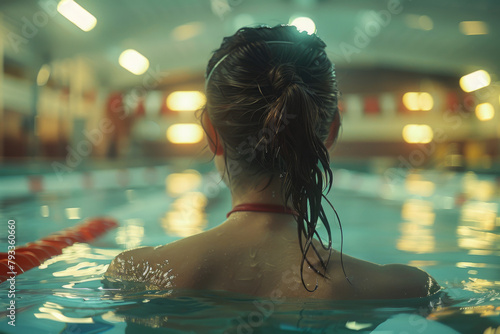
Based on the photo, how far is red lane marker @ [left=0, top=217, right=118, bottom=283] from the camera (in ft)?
5.25

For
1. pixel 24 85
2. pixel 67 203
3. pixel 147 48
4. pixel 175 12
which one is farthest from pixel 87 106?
pixel 67 203

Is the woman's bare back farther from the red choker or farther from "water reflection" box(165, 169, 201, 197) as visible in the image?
"water reflection" box(165, 169, 201, 197)

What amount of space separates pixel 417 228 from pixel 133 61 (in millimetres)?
13851

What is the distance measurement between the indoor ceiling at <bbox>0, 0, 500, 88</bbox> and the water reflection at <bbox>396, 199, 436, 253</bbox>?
484 cm

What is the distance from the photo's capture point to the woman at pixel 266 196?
1.01 m

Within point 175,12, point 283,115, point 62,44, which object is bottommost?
A: point 283,115

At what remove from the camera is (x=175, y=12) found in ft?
36.6

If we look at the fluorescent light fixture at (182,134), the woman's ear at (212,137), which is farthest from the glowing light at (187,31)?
the woman's ear at (212,137)

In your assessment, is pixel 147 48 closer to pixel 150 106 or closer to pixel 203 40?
pixel 203 40

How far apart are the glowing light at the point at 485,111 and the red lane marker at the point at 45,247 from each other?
17830 millimetres

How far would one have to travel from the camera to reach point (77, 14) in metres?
9.95

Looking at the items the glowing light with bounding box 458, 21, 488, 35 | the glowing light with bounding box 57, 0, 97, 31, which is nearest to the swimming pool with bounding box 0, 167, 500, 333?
the glowing light with bounding box 57, 0, 97, 31

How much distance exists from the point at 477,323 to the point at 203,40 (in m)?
14.3

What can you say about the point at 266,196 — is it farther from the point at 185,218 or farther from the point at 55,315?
the point at 185,218
